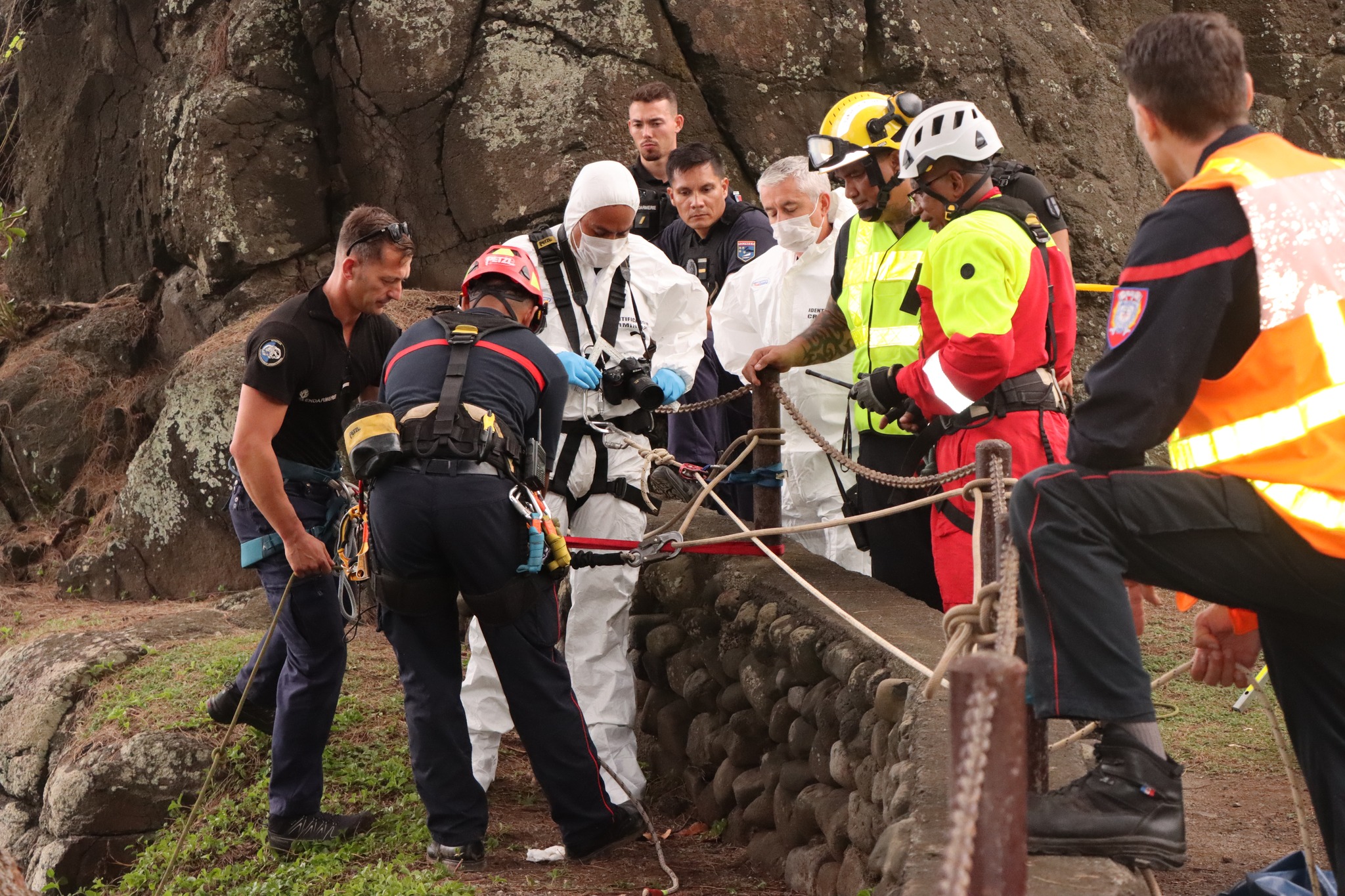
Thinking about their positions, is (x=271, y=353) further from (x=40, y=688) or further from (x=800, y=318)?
(x=40, y=688)

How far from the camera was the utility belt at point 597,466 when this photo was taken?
5105 mm

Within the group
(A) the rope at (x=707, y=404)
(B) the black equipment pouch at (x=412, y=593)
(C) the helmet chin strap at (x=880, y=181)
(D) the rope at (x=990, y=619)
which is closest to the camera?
(D) the rope at (x=990, y=619)

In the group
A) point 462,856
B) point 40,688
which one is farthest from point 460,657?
point 40,688

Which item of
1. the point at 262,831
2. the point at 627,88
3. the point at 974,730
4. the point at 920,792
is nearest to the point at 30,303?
the point at 627,88

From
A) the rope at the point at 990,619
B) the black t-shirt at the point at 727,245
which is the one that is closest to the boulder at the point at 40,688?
the black t-shirt at the point at 727,245

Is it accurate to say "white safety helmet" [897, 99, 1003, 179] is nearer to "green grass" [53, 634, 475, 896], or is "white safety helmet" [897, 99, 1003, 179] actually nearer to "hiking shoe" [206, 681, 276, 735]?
"green grass" [53, 634, 475, 896]

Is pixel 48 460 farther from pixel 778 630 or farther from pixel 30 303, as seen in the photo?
pixel 778 630

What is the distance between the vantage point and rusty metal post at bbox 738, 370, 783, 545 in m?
5.35

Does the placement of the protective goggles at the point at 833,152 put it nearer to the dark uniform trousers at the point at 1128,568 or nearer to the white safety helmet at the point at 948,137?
the white safety helmet at the point at 948,137

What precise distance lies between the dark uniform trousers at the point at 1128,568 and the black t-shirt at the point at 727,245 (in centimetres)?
439

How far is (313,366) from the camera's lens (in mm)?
4793

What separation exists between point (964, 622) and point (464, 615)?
16.9ft

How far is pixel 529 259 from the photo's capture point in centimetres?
509

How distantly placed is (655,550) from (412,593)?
43.4 inches
